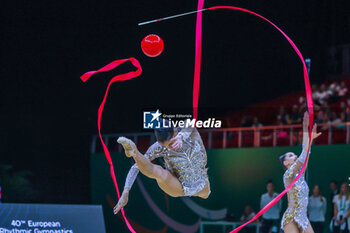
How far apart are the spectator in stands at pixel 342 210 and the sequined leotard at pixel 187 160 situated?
4425mm

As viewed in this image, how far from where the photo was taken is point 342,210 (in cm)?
1108

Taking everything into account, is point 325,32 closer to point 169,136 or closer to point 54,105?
point 54,105

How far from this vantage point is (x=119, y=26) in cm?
1614

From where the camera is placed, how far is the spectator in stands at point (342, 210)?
11.0 meters

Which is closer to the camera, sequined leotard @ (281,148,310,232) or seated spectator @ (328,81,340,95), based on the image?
sequined leotard @ (281,148,310,232)

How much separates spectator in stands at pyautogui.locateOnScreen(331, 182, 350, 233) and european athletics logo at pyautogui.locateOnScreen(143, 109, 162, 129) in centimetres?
451

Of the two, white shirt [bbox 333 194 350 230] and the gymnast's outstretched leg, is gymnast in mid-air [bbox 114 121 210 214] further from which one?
white shirt [bbox 333 194 350 230]

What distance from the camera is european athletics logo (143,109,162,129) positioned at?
564 inches

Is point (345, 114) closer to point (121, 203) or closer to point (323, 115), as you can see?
point (323, 115)

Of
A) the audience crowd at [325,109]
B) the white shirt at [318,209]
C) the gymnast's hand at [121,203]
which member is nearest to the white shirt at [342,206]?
the white shirt at [318,209]

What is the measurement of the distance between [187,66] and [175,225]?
4576 mm

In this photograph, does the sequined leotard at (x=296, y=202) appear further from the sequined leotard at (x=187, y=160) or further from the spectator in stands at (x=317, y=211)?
the spectator in stands at (x=317, y=211)

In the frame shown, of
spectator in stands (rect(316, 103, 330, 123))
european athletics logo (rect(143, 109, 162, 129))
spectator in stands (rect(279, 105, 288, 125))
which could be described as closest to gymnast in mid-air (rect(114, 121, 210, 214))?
spectator in stands (rect(316, 103, 330, 123))

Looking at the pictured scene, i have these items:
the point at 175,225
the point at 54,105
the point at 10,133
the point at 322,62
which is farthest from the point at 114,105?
the point at 322,62
